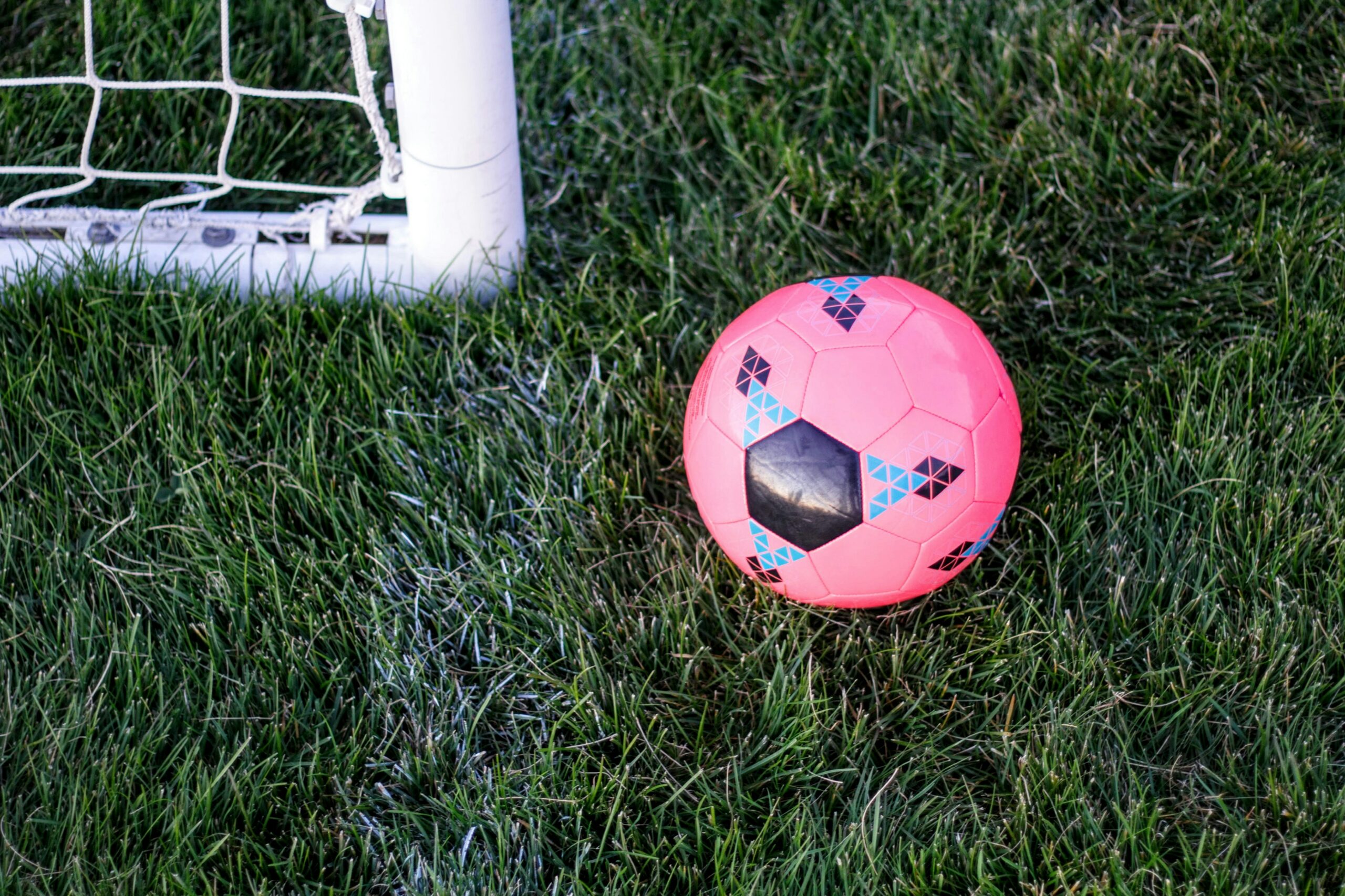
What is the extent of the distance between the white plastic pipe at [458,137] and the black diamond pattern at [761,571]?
3.44 feet

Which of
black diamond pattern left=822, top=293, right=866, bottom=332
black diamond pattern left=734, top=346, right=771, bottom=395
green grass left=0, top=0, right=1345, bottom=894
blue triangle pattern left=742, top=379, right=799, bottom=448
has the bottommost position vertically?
green grass left=0, top=0, right=1345, bottom=894

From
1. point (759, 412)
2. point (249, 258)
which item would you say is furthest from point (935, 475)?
point (249, 258)

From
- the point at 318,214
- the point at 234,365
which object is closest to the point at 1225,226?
the point at 318,214

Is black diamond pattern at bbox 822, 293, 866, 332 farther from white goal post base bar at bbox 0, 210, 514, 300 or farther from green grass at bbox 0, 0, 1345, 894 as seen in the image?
white goal post base bar at bbox 0, 210, 514, 300

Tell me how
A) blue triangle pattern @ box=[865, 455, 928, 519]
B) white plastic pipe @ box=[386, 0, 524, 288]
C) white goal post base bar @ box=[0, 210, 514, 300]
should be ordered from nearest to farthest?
blue triangle pattern @ box=[865, 455, 928, 519] < white plastic pipe @ box=[386, 0, 524, 288] < white goal post base bar @ box=[0, 210, 514, 300]

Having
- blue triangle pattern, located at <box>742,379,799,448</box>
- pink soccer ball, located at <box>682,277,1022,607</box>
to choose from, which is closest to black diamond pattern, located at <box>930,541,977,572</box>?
pink soccer ball, located at <box>682,277,1022,607</box>

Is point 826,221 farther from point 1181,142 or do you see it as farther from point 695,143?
point 1181,142

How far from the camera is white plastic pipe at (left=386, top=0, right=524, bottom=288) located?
224 cm

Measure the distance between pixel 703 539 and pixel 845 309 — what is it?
0.60 metres

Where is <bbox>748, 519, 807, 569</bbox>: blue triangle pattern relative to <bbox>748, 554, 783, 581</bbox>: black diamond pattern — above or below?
above

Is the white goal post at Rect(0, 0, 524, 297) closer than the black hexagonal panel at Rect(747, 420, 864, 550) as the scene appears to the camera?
No

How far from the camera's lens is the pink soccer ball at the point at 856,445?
1868 millimetres

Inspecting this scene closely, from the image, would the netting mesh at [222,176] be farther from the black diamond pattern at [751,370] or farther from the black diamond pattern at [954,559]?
the black diamond pattern at [954,559]

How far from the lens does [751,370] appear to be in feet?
6.49
